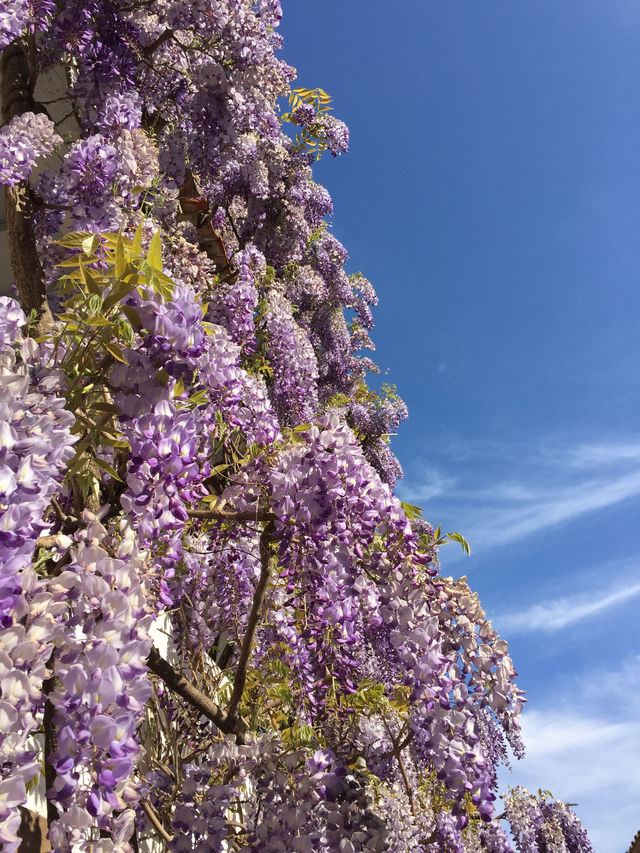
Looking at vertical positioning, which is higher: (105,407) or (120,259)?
(120,259)

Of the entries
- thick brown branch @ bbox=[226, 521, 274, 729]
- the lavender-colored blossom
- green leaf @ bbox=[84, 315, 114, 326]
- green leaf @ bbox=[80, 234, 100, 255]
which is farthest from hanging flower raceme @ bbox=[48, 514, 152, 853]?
the lavender-colored blossom

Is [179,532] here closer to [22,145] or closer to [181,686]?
[181,686]

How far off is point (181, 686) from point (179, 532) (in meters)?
1.31

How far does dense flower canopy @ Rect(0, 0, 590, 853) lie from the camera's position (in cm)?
122

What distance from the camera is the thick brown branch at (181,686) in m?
2.59

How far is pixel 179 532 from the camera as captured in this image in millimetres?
1661

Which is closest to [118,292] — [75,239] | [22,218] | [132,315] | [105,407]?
[132,315]

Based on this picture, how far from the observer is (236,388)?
7.68 feet

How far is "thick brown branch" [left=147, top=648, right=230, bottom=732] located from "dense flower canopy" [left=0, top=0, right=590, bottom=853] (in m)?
0.01

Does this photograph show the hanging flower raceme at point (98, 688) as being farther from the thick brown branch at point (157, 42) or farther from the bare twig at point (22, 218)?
the thick brown branch at point (157, 42)

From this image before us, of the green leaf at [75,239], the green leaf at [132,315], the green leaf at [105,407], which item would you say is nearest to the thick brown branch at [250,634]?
the green leaf at [105,407]

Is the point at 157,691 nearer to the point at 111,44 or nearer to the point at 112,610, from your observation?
the point at 112,610

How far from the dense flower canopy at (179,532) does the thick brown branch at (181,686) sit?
0.04ft

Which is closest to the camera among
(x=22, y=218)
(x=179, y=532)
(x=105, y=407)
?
A: (x=105, y=407)
